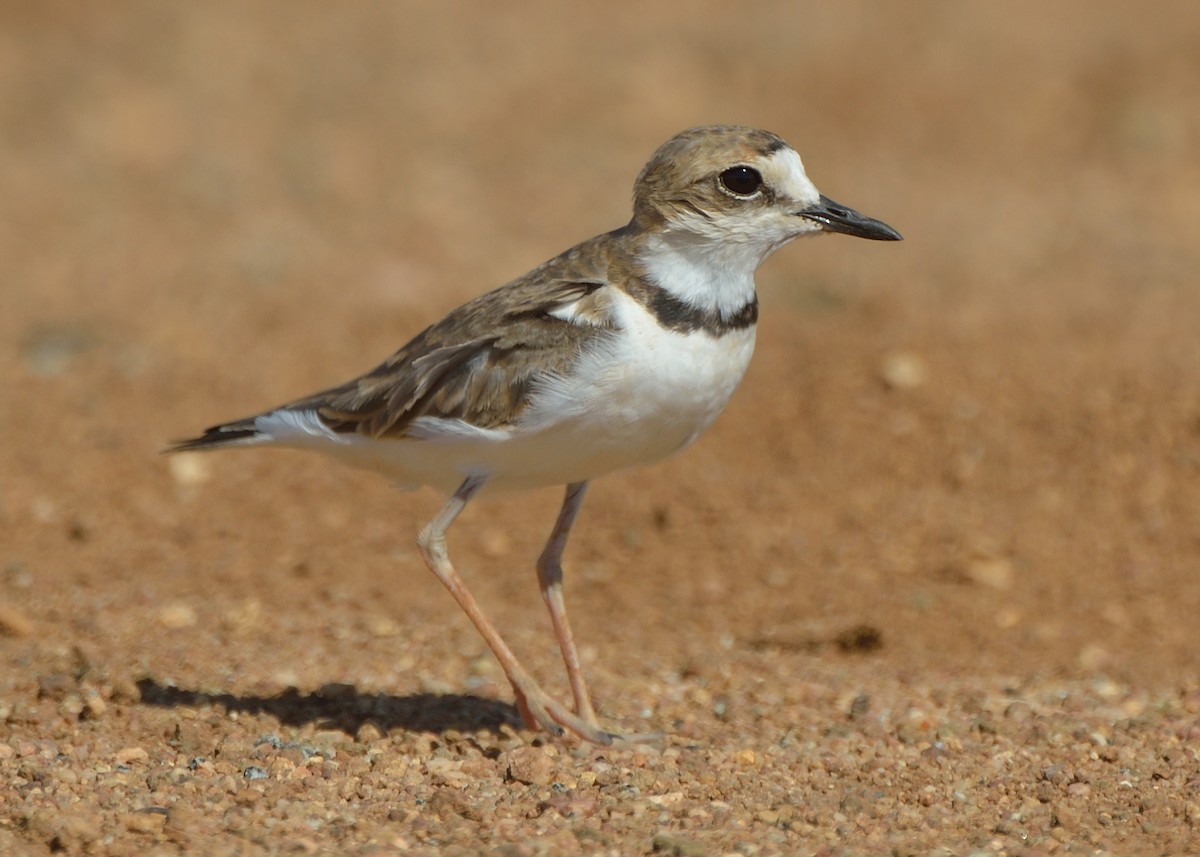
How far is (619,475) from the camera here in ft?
27.3

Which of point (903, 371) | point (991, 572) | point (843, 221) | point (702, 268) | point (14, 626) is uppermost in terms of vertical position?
point (903, 371)

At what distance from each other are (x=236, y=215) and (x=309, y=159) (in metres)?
1.25

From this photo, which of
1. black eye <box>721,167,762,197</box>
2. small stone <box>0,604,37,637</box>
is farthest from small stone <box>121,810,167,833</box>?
black eye <box>721,167,762,197</box>

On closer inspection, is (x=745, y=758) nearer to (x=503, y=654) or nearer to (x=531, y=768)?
(x=531, y=768)

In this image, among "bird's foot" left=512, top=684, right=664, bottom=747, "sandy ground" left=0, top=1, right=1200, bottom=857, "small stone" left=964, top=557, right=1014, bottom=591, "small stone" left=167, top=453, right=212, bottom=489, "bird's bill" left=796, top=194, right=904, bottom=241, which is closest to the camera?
"sandy ground" left=0, top=1, right=1200, bottom=857

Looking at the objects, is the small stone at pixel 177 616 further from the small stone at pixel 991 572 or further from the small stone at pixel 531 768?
the small stone at pixel 991 572

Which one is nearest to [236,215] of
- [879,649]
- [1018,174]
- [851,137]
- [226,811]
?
[851,137]

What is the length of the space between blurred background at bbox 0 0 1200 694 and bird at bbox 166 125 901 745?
43.6 inches

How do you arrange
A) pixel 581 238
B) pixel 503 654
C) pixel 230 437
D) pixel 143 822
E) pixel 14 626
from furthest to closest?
1. pixel 581 238
2. pixel 14 626
3. pixel 230 437
4. pixel 503 654
5. pixel 143 822

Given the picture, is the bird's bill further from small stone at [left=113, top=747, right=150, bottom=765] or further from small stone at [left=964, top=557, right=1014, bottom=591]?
small stone at [left=113, top=747, right=150, bottom=765]

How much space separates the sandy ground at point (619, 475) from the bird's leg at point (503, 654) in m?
0.11

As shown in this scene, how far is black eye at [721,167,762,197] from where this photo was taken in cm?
515

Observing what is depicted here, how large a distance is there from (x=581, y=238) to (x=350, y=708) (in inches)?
243

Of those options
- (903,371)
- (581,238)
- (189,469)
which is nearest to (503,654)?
(189,469)
